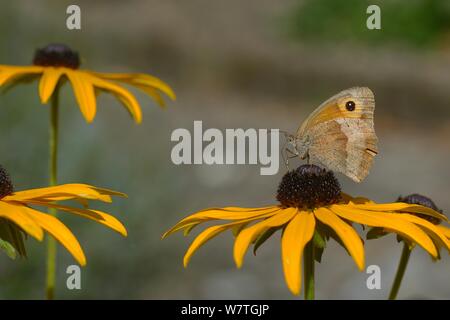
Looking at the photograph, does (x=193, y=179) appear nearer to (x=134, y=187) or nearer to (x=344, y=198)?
(x=134, y=187)

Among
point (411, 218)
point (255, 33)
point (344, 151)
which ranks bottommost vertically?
point (411, 218)

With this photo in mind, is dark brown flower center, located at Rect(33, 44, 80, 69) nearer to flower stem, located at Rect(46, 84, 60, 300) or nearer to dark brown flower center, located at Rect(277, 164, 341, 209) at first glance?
flower stem, located at Rect(46, 84, 60, 300)

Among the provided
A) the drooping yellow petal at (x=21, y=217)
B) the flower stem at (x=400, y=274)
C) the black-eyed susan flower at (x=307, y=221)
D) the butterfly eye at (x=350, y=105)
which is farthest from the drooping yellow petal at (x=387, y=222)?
the drooping yellow petal at (x=21, y=217)

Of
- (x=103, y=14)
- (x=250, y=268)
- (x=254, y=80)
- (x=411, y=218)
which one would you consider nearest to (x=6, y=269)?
(x=250, y=268)

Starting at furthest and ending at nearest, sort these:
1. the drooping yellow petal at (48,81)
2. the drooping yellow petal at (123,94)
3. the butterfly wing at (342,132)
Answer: the drooping yellow petal at (123,94) < the drooping yellow petal at (48,81) < the butterfly wing at (342,132)

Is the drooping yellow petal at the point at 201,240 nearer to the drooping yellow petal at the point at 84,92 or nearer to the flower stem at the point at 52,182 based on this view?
the flower stem at the point at 52,182
